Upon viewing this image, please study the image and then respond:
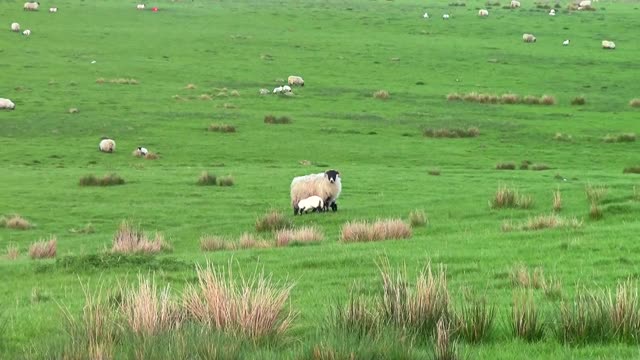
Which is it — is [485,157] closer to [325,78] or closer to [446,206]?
[446,206]

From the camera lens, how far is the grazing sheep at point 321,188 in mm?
22250

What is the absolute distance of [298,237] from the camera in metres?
17.4

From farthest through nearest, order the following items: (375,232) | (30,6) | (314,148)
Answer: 1. (30,6)
2. (314,148)
3. (375,232)

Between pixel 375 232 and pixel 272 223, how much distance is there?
309 cm

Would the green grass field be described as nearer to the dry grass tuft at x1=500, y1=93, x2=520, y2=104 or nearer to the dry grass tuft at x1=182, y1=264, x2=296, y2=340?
the dry grass tuft at x1=182, y1=264, x2=296, y2=340

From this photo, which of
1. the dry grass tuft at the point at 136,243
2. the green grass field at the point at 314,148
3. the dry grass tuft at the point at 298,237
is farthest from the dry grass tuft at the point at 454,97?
the dry grass tuft at the point at 136,243

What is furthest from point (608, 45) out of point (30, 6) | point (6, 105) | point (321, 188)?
point (321, 188)

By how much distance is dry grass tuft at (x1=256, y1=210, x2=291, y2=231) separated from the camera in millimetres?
19688

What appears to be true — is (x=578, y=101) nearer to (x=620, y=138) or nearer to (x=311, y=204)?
(x=620, y=138)

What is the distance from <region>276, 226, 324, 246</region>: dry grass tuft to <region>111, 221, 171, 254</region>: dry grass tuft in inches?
85.1

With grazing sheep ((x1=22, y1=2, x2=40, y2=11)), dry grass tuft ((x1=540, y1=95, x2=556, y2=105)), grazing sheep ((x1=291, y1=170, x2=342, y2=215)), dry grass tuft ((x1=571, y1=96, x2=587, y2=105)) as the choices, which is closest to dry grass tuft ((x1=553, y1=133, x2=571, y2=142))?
dry grass tuft ((x1=540, y1=95, x2=556, y2=105))

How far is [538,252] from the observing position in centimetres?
1416

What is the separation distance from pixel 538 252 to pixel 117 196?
46.3 feet

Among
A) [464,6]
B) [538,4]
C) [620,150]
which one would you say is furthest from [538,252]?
[538,4]
